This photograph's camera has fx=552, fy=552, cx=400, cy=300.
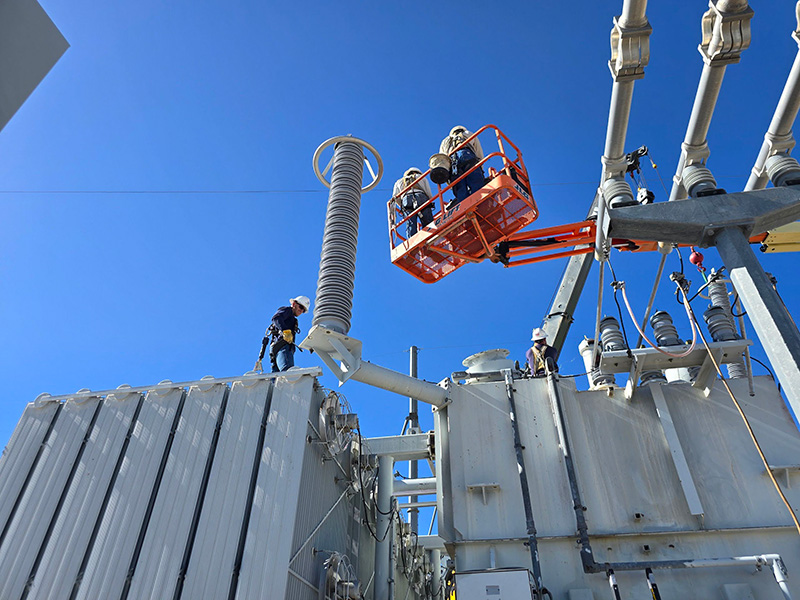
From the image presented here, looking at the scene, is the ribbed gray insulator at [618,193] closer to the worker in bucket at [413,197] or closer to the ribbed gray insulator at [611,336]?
the ribbed gray insulator at [611,336]

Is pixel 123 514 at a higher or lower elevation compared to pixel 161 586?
higher

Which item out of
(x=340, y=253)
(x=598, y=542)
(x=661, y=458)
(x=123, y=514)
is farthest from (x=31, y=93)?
(x=661, y=458)

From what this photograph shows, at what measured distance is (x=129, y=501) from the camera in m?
8.02

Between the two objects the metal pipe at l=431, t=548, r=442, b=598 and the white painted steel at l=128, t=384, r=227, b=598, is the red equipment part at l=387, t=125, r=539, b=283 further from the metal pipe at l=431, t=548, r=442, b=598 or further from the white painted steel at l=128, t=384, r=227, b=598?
the metal pipe at l=431, t=548, r=442, b=598

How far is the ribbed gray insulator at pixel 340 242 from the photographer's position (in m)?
8.59

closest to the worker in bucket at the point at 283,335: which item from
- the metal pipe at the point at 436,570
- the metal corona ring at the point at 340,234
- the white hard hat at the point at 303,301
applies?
the white hard hat at the point at 303,301

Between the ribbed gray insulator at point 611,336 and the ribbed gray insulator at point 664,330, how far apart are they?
2.14ft

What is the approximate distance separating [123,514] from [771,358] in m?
8.41

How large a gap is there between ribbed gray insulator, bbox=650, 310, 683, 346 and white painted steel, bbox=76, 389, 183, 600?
835 centimetres

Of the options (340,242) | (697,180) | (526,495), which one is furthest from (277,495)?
(697,180)

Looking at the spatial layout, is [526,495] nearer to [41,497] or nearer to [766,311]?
[766,311]

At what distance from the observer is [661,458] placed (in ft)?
31.6

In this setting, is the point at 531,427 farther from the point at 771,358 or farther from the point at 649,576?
the point at 771,358

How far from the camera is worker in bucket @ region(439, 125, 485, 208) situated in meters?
11.5
